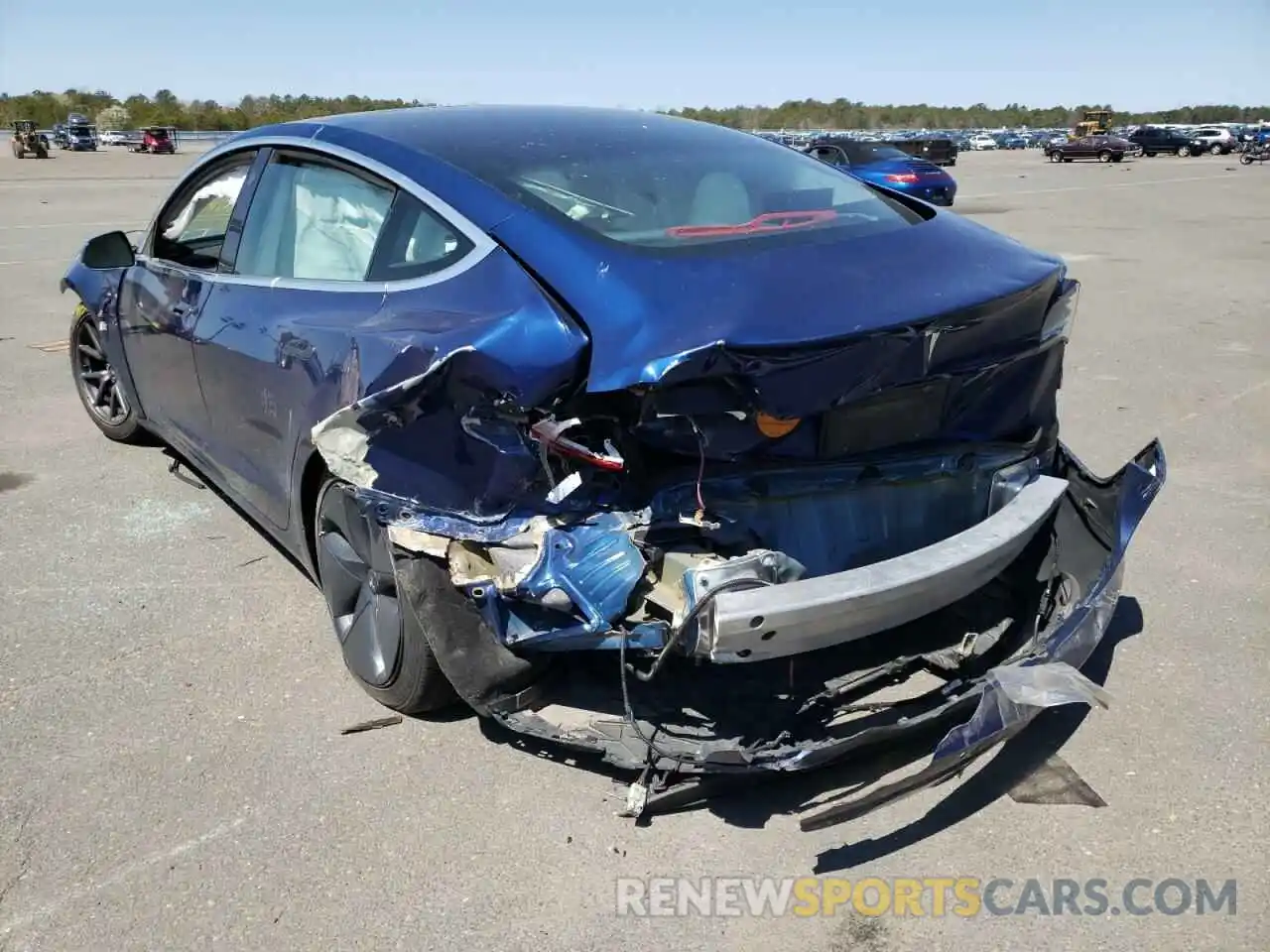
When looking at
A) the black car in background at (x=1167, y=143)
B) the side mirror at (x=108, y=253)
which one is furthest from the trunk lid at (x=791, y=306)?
the black car in background at (x=1167, y=143)

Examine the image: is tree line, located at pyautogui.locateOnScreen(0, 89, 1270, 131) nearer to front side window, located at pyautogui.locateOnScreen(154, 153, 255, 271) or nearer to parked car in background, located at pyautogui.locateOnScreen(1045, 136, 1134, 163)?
parked car in background, located at pyautogui.locateOnScreen(1045, 136, 1134, 163)

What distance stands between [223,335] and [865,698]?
248 centimetres

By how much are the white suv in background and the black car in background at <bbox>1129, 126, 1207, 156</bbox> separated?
44 centimetres

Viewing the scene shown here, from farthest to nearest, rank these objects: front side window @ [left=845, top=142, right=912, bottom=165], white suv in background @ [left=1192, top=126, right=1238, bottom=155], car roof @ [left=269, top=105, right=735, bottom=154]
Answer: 1. white suv in background @ [left=1192, top=126, right=1238, bottom=155]
2. front side window @ [left=845, top=142, right=912, bottom=165]
3. car roof @ [left=269, top=105, right=735, bottom=154]

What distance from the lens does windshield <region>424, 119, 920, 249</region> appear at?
2994 millimetres

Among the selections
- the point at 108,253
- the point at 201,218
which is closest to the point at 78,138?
the point at 108,253

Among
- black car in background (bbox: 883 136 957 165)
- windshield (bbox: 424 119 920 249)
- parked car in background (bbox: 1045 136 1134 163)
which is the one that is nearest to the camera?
windshield (bbox: 424 119 920 249)

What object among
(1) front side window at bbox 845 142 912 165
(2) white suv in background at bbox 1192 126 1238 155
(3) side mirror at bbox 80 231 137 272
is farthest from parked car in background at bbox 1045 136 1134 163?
(3) side mirror at bbox 80 231 137 272

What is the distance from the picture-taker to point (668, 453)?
2590mm

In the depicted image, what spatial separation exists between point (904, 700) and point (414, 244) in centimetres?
192

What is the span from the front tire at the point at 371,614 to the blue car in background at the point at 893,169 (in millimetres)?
16299

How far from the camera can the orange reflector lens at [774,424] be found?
2498 mm

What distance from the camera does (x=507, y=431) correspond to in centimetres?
255

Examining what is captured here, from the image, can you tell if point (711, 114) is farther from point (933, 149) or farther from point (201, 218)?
point (201, 218)
